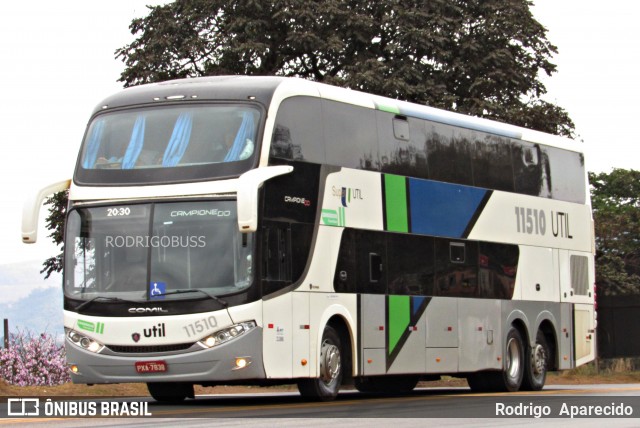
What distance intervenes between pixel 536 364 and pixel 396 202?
600 centimetres

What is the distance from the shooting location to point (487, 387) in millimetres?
25484

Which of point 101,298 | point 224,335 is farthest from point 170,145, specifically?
point 224,335

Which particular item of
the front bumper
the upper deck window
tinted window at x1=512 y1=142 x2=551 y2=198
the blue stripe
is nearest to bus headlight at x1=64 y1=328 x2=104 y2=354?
the front bumper

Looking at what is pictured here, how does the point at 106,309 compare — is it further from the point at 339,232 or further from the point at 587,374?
the point at 587,374

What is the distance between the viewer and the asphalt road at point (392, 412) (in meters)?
15.3

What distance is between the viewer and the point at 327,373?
20016 millimetres

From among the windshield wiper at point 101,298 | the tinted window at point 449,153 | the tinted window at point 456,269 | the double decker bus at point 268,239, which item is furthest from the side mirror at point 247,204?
the tinted window at point 456,269

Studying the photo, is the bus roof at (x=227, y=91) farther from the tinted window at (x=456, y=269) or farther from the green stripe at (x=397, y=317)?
the tinted window at (x=456, y=269)

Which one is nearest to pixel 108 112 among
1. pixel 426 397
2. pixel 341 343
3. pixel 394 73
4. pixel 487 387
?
pixel 341 343

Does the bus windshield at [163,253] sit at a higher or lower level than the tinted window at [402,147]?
lower

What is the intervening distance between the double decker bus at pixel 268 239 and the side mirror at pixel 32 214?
0.09 feet

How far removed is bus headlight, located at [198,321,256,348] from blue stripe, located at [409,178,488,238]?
496 centimetres

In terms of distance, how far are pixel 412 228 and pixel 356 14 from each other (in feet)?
60.6

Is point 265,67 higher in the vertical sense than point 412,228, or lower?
higher
